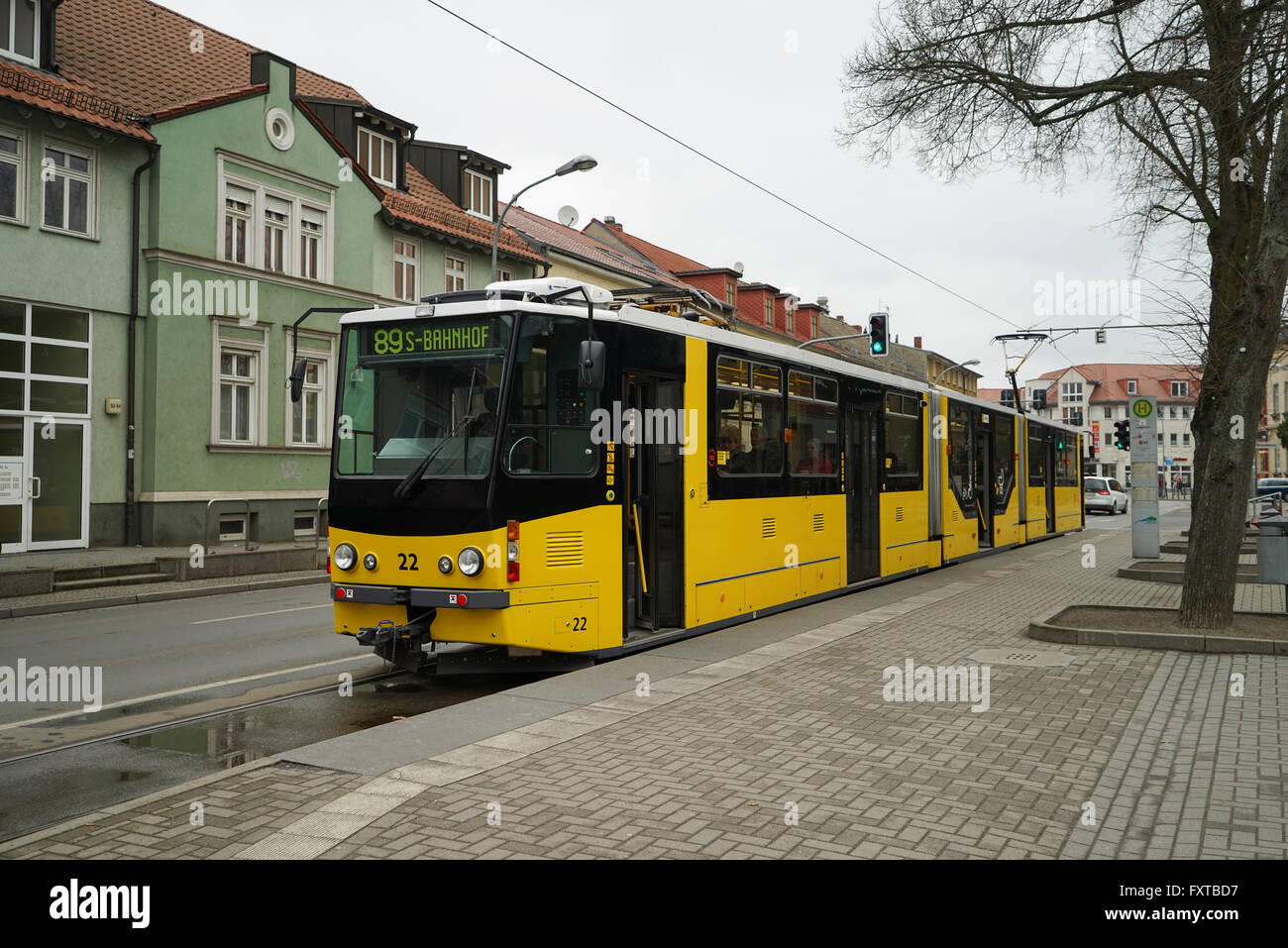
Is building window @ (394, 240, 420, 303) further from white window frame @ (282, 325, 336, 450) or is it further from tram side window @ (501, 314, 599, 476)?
tram side window @ (501, 314, 599, 476)

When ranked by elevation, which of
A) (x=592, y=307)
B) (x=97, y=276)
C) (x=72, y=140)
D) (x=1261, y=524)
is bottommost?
(x=1261, y=524)

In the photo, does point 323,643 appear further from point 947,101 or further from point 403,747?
point 947,101

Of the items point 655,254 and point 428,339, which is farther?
point 655,254

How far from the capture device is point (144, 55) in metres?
24.8

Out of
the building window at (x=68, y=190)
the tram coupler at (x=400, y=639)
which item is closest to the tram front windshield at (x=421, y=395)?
the tram coupler at (x=400, y=639)

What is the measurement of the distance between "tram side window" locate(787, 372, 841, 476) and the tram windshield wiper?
5.05m

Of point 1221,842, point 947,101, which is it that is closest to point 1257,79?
point 947,101

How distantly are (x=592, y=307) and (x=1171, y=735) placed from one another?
5.32 meters

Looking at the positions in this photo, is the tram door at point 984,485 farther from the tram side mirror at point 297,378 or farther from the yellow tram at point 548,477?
the tram side mirror at point 297,378

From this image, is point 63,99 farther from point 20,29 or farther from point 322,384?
point 322,384

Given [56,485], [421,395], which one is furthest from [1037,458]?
[56,485]

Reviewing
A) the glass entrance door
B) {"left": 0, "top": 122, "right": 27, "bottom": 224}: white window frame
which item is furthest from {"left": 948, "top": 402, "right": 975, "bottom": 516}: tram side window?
{"left": 0, "top": 122, "right": 27, "bottom": 224}: white window frame

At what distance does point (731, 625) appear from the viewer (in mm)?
11578

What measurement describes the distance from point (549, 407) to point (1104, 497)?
50.3 meters
